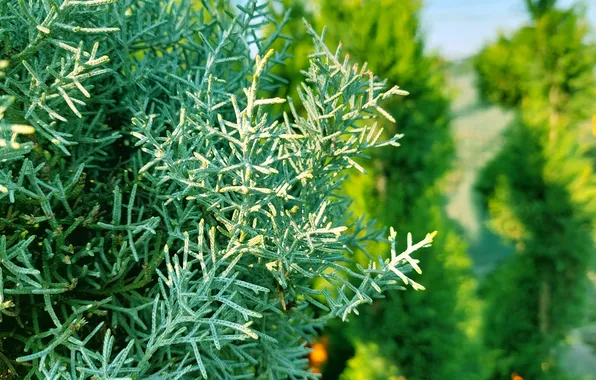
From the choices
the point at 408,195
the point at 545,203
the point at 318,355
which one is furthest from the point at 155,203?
the point at 545,203

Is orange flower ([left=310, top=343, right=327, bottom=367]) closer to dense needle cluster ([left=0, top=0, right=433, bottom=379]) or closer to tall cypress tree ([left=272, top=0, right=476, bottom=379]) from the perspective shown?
tall cypress tree ([left=272, top=0, right=476, bottom=379])

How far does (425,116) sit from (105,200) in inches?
101

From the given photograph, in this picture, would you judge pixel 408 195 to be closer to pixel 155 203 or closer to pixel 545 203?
pixel 545 203

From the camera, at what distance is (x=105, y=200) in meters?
1.08

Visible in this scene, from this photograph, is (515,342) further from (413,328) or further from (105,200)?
(105,200)

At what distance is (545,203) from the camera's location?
466 cm

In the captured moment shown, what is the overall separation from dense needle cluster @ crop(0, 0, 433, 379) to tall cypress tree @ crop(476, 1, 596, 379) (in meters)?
4.04

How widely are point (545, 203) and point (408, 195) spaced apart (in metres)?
2.04

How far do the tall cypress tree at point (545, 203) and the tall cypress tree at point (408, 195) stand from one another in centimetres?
174

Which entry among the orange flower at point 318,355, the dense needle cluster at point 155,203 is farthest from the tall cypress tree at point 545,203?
the dense needle cluster at point 155,203

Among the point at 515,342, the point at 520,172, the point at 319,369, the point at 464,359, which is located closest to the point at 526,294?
the point at 515,342

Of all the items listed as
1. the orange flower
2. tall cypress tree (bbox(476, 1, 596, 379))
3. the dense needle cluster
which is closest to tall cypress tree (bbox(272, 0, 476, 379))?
the orange flower

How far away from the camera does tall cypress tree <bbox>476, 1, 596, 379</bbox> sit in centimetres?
459

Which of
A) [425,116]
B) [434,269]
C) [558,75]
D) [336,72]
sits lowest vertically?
[336,72]
